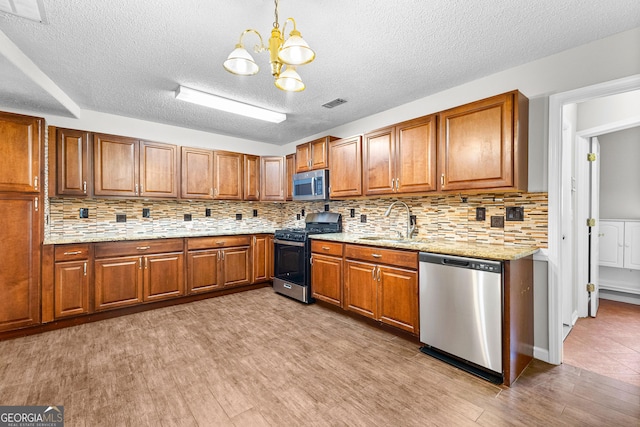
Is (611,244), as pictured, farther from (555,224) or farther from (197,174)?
(197,174)

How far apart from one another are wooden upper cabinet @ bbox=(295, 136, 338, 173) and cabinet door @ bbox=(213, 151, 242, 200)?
0.96m

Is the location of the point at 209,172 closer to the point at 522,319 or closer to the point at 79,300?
the point at 79,300

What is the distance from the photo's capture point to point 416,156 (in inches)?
113

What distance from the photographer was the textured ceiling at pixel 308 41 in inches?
70.8

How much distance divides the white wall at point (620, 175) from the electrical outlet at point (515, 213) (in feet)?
8.62

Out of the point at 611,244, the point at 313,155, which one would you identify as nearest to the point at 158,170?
the point at 313,155

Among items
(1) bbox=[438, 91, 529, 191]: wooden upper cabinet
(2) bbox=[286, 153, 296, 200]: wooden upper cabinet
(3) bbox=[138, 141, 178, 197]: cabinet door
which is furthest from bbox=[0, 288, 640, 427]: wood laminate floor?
(2) bbox=[286, 153, 296, 200]: wooden upper cabinet

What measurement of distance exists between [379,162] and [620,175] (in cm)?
344

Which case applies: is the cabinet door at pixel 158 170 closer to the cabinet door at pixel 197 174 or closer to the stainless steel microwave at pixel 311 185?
the cabinet door at pixel 197 174

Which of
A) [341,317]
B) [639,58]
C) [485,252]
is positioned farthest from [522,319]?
[639,58]

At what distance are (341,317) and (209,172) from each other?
2753 millimetres

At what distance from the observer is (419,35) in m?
2.06

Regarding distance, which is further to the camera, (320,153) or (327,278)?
(320,153)

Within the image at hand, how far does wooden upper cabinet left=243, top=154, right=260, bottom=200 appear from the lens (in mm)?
4672
